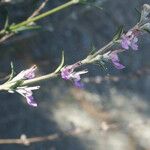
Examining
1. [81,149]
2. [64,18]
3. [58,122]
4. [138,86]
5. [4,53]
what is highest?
[64,18]

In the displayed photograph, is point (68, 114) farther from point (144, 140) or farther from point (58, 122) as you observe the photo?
point (144, 140)

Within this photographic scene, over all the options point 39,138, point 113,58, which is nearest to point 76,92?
point 39,138

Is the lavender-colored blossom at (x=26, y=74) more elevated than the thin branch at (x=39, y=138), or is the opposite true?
the thin branch at (x=39, y=138)

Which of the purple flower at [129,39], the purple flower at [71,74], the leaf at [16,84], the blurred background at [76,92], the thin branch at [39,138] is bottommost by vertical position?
the leaf at [16,84]

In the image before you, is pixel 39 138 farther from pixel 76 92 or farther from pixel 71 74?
pixel 71 74

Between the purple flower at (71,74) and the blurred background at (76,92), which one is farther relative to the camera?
the blurred background at (76,92)

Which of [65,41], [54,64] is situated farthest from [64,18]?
[54,64]

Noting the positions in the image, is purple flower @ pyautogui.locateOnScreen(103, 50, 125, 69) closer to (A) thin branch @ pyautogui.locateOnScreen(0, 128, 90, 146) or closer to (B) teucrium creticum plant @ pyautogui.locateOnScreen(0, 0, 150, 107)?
(B) teucrium creticum plant @ pyautogui.locateOnScreen(0, 0, 150, 107)

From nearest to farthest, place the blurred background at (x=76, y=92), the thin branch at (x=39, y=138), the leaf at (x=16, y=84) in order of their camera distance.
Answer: the leaf at (x=16, y=84)
the thin branch at (x=39, y=138)
the blurred background at (x=76, y=92)

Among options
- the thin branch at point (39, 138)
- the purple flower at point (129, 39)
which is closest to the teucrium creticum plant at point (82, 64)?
the purple flower at point (129, 39)

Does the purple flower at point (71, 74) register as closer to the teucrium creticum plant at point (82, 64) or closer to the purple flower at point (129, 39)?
the teucrium creticum plant at point (82, 64)
